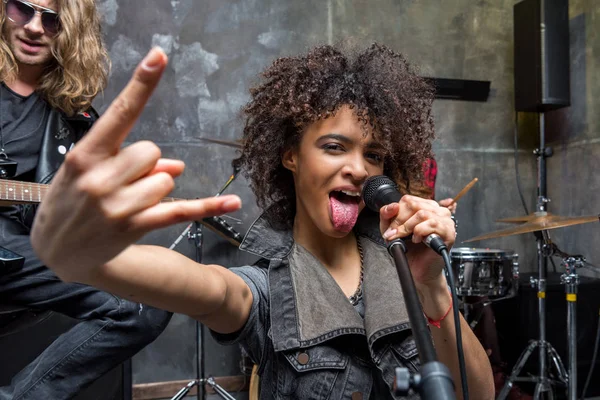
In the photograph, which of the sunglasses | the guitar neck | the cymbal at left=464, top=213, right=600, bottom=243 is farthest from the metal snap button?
the cymbal at left=464, top=213, right=600, bottom=243

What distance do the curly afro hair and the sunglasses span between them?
50.2 inches

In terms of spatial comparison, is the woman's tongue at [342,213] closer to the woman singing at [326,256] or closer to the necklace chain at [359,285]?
the woman singing at [326,256]

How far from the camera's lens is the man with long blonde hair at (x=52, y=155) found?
214 centimetres

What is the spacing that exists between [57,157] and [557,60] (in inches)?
145

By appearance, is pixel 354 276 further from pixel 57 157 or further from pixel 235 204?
pixel 57 157

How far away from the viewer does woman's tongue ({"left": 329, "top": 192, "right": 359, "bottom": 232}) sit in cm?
145

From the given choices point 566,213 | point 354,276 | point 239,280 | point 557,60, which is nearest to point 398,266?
point 239,280

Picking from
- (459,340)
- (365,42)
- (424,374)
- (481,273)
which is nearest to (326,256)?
(459,340)

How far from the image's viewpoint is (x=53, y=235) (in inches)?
26.3

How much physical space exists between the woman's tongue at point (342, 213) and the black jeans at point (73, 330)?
44.3 inches

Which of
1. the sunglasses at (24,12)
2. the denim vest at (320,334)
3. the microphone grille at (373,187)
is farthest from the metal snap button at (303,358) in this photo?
the sunglasses at (24,12)

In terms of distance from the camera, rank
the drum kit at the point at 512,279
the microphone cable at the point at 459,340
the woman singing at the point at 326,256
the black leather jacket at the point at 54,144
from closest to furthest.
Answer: the microphone cable at the point at 459,340, the woman singing at the point at 326,256, the black leather jacket at the point at 54,144, the drum kit at the point at 512,279

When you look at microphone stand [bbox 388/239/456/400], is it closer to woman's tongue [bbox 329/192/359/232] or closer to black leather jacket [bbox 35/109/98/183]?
woman's tongue [bbox 329/192/359/232]

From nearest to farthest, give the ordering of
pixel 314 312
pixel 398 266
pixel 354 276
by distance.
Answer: pixel 398 266
pixel 314 312
pixel 354 276
